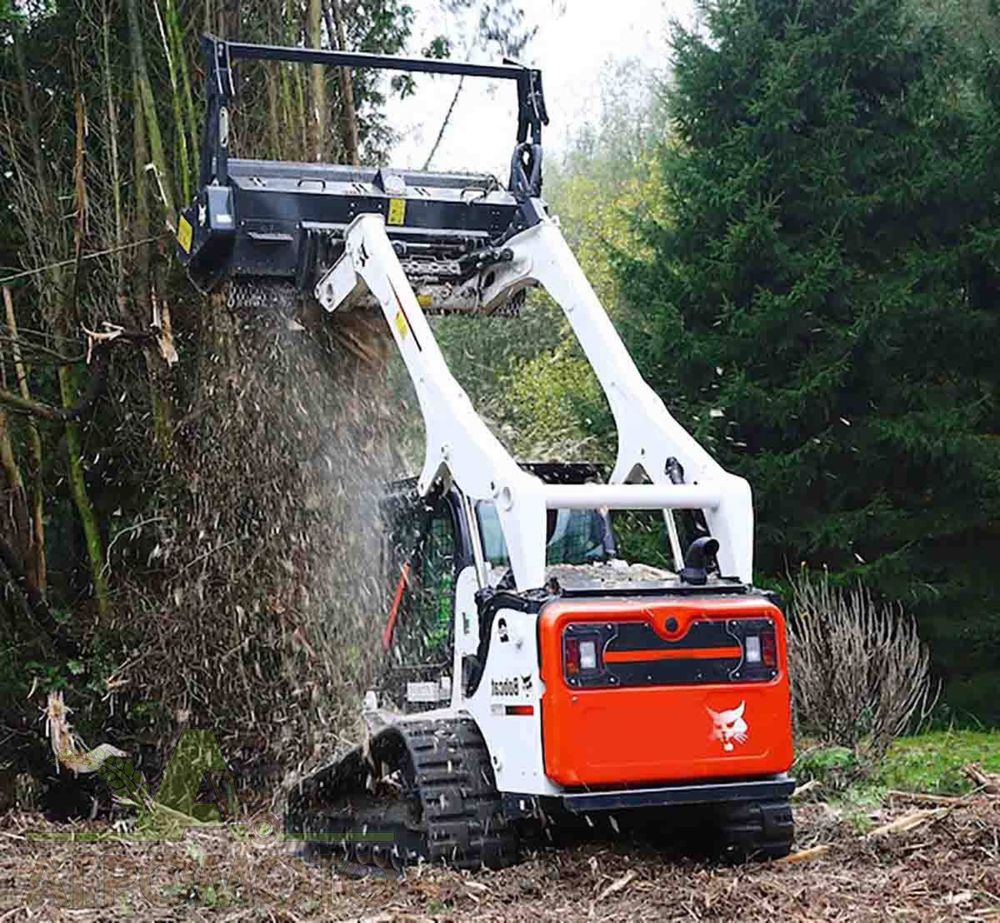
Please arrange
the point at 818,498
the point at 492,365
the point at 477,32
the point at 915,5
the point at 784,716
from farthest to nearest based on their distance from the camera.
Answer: the point at 492,365, the point at 915,5, the point at 818,498, the point at 477,32, the point at 784,716

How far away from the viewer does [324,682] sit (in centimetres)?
1009

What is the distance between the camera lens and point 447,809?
6.59 meters

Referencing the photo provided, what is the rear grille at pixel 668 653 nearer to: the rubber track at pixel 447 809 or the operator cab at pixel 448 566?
the operator cab at pixel 448 566

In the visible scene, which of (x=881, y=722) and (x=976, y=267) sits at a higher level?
(x=976, y=267)

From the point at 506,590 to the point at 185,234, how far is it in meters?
2.97

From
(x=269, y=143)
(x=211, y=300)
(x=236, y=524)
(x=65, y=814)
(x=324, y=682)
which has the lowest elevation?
(x=65, y=814)

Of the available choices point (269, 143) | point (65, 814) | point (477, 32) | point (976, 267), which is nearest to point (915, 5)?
point (976, 267)

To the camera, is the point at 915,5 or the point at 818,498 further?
the point at 915,5

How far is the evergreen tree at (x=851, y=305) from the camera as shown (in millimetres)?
15859

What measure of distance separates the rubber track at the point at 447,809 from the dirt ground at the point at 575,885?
12cm

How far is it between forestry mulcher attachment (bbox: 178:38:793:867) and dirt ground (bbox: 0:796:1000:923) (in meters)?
0.24

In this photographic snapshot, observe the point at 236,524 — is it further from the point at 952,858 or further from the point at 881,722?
the point at 952,858

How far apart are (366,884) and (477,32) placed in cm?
849

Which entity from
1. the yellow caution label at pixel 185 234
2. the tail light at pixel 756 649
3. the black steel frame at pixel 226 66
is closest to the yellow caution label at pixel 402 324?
the black steel frame at pixel 226 66
